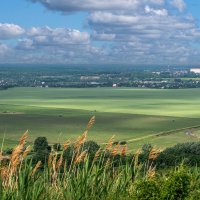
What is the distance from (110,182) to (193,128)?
81851 millimetres

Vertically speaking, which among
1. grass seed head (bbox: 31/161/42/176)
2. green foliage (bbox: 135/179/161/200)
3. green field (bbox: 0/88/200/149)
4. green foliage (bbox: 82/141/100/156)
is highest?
grass seed head (bbox: 31/161/42/176)

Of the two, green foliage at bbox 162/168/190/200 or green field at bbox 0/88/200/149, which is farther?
green field at bbox 0/88/200/149

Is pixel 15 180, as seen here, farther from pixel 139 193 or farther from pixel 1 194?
pixel 139 193

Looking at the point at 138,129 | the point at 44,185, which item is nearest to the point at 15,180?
the point at 44,185

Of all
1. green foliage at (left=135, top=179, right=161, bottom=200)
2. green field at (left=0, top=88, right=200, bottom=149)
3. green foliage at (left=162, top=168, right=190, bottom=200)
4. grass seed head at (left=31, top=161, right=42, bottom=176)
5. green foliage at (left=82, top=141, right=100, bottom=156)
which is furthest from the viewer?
green field at (left=0, top=88, right=200, bottom=149)

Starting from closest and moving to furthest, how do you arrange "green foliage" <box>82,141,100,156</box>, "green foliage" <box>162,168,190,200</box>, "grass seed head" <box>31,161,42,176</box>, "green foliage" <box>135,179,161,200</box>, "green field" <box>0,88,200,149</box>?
"grass seed head" <box>31,161,42,176</box> → "green foliage" <box>135,179,161,200</box> → "green foliage" <box>162,168,190,200</box> → "green foliage" <box>82,141,100,156</box> → "green field" <box>0,88,200,149</box>

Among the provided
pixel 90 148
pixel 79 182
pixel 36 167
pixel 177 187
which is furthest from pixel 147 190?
pixel 90 148

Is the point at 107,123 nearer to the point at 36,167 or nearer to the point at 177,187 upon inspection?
the point at 177,187

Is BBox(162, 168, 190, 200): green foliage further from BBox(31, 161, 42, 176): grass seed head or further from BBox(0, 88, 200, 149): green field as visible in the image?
BBox(0, 88, 200, 149): green field

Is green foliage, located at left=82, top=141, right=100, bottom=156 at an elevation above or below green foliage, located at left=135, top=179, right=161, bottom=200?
below

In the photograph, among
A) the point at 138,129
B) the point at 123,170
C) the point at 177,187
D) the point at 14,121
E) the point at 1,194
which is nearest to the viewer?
the point at 1,194

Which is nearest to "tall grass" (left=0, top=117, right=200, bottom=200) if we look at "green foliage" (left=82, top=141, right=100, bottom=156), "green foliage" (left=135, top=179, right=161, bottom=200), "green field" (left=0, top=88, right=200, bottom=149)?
"green foliage" (left=135, top=179, right=161, bottom=200)

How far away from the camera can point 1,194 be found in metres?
7.84

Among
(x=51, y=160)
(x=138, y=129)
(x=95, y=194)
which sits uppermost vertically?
(x=51, y=160)
